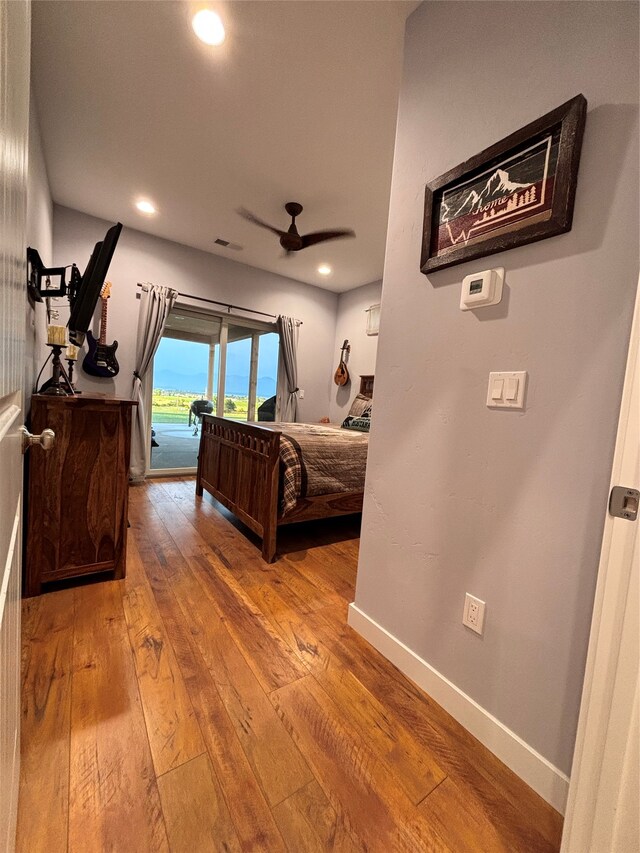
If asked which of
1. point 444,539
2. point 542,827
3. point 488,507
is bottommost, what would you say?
point 542,827

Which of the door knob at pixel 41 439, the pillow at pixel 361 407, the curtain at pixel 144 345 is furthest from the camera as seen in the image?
the pillow at pixel 361 407

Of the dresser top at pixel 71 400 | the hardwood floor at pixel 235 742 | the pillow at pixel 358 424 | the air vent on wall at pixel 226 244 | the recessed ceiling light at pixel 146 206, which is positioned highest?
the recessed ceiling light at pixel 146 206

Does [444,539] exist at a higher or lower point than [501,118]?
lower

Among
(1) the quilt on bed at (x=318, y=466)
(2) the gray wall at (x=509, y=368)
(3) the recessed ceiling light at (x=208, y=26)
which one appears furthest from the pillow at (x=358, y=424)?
(3) the recessed ceiling light at (x=208, y=26)

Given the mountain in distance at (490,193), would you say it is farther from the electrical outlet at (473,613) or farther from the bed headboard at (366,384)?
the bed headboard at (366,384)

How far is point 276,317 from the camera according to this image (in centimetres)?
483

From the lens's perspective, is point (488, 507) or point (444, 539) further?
point (444, 539)

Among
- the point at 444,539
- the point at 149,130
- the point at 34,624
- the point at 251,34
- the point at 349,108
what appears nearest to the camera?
the point at 444,539

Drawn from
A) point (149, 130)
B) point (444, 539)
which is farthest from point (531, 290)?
point (149, 130)

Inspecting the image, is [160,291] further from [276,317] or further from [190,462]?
[190,462]

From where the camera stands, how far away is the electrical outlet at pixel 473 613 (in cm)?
115

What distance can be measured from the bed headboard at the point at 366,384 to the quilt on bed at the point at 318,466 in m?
2.02

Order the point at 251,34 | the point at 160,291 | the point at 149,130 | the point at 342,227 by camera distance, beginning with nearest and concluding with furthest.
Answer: the point at 251,34
the point at 149,130
the point at 342,227
the point at 160,291

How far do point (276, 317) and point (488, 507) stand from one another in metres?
4.29
